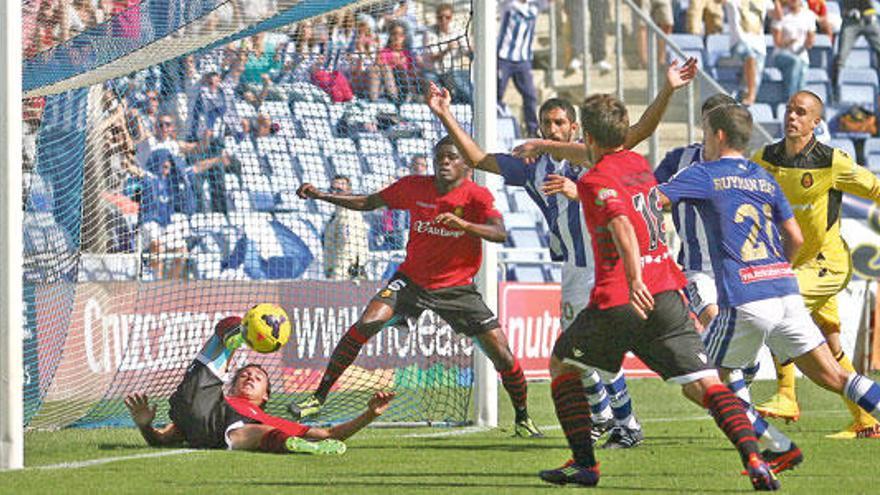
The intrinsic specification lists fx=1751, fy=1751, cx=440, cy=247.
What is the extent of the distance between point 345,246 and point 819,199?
5.34m

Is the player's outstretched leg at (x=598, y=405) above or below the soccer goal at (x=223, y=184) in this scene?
below

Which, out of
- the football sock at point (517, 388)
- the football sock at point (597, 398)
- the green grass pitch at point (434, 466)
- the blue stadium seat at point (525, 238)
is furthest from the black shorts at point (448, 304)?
the blue stadium seat at point (525, 238)

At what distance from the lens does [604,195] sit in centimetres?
801

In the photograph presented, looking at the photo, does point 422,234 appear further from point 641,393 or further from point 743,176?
point 641,393

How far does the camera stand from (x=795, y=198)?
37.6 feet

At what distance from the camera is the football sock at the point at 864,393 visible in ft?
30.0

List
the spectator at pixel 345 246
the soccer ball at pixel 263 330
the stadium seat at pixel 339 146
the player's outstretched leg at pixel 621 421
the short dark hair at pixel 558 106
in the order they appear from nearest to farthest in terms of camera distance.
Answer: the soccer ball at pixel 263 330, the player's outstretched leg at pixel 621 421, the short dark hair at pixel 558 106, the stadium seat at pixel 339 146, the spectator at pixel 345 246

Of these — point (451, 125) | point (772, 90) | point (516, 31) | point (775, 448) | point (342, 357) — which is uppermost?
point (516, 31)

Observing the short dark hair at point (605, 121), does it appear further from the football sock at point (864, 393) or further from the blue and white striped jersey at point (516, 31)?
the blue and white striped jersey at point (516, 31)

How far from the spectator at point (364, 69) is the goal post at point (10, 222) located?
5.00 meters

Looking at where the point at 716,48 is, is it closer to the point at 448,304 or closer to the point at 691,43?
the point at 691,43

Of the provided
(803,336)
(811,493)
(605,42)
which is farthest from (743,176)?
(605,42)

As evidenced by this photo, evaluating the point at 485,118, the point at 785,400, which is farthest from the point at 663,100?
the point at 785,400

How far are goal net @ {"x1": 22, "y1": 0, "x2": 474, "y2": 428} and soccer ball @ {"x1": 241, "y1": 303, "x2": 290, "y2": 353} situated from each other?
1865 millimetres
